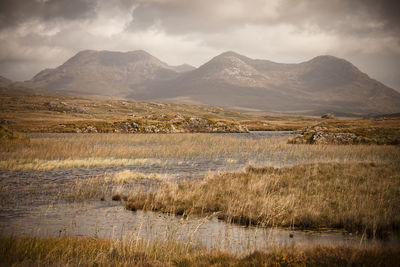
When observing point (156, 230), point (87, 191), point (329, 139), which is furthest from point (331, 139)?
point (156, 230)

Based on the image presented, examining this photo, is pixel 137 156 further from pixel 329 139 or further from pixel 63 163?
pixel 329 139

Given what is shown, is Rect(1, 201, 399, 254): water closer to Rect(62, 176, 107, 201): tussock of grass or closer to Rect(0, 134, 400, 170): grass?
Rect(62, 176, 107, 201): tussock of grass

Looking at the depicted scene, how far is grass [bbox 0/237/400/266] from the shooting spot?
7582mm

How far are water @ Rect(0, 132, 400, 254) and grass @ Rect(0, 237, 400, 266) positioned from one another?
64cm

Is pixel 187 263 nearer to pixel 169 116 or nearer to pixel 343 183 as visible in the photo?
pixel 343 183

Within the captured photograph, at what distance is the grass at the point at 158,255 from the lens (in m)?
7.58

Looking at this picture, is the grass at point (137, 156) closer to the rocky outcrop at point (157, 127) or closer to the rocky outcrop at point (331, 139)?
the rocky outcrop at point (331, 139)

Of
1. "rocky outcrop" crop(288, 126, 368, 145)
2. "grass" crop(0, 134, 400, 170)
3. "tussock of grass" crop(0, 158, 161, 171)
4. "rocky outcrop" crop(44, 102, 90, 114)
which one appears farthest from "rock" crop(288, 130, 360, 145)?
"rocky outcrop" crop(44, 102, 90, 114)

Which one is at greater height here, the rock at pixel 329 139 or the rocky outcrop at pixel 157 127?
the rock at pixel 329 139

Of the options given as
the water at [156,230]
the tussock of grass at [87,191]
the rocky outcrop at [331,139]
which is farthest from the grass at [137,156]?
the water at [156,230]

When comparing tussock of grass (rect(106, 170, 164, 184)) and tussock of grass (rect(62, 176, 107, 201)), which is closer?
tussock of grass (rect(62, 176, 107, 201))

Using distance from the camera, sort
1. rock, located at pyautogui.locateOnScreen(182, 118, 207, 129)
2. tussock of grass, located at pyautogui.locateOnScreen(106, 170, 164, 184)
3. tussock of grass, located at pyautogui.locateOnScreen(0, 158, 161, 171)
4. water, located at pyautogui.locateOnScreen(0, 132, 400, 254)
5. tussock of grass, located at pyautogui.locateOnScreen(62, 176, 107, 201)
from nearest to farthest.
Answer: water, located at pyautogui.locateOnScreen(0, 132, 400, 254) < tussock of grass, located at pyautogui.locateOnScreen(62, 176, 107, 201) < tussock of grass, located at pyautogui.locateOnScreen(106, 170, 164, 184) < tussock of grass, located at pyautogui.locateOnScreen(0, 158, 161, 171) < rock, located at pyautogui.locateOnScreen(182, 118, 207, 129)

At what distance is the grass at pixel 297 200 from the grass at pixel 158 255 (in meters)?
2.44

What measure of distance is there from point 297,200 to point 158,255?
855 centimetres
